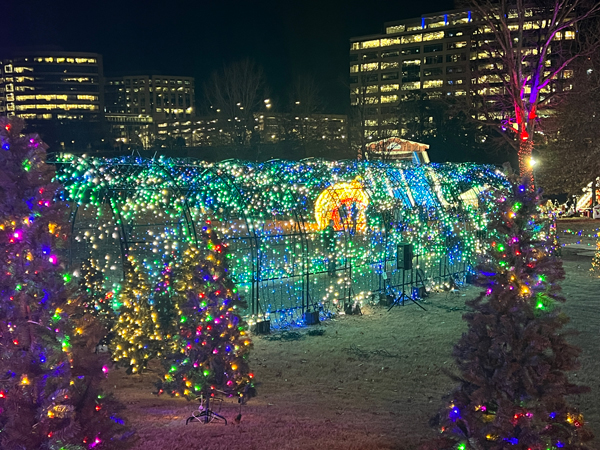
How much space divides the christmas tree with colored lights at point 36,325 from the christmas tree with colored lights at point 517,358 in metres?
2.97

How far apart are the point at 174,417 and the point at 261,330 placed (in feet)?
14.7

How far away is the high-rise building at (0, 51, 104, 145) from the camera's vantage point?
422 feet

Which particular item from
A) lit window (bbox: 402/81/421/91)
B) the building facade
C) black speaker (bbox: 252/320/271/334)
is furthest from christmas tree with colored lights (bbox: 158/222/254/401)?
lit window (bbox: 402/81/421/91)

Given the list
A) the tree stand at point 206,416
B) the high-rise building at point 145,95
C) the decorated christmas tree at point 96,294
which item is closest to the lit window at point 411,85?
the high-rise building at point 145,95

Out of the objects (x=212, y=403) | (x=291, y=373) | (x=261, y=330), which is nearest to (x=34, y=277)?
(x=212, y=403)

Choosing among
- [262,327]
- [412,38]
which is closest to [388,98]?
[412,38]

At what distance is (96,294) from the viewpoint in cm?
898

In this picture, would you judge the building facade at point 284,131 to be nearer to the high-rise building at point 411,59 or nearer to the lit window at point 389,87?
the high-rise building at point 411,59

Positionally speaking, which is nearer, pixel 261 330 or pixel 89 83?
pixel 261 330

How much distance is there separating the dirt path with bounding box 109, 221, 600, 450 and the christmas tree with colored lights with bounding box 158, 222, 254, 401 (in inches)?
18.1

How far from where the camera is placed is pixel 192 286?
677 cm

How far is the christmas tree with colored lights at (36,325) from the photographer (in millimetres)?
3938

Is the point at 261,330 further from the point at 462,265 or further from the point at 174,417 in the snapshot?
the point at 462,265

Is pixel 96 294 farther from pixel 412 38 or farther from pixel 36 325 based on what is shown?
pixel 412 38
